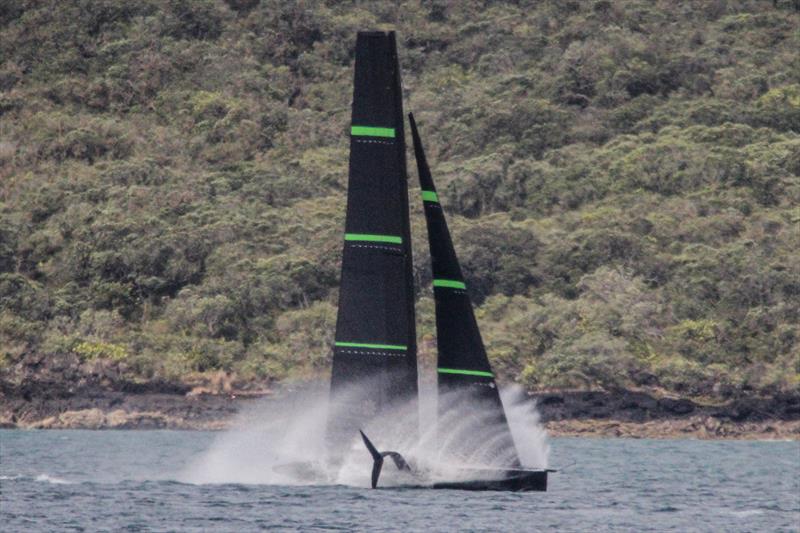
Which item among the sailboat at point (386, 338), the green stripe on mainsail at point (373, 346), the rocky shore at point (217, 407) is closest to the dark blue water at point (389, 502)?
the sailboat at point (386, 338)

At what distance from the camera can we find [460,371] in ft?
106

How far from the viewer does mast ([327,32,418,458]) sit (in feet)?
105

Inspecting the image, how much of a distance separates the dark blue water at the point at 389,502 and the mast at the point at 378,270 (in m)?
2.11

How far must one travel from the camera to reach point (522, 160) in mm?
103875

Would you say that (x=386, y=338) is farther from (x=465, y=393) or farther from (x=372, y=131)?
(x=372, y=131)

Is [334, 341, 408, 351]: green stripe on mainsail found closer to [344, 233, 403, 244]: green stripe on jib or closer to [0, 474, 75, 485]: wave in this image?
[344, 233, 403, 244]: green stripe on jib

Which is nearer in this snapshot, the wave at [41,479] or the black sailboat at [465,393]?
the black sailboat at [465,393]

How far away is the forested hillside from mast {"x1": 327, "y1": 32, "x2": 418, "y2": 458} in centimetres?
4169

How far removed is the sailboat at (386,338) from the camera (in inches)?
1257

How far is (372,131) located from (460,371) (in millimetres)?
4609

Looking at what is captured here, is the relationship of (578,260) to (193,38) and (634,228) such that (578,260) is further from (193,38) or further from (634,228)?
(193,38)

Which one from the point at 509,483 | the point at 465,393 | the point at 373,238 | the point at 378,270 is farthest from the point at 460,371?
the point at 373,238

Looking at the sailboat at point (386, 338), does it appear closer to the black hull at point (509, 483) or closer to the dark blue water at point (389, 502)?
the black hull at point (509, 483)

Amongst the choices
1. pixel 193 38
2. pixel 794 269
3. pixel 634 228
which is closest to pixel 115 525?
pixel 794 269
